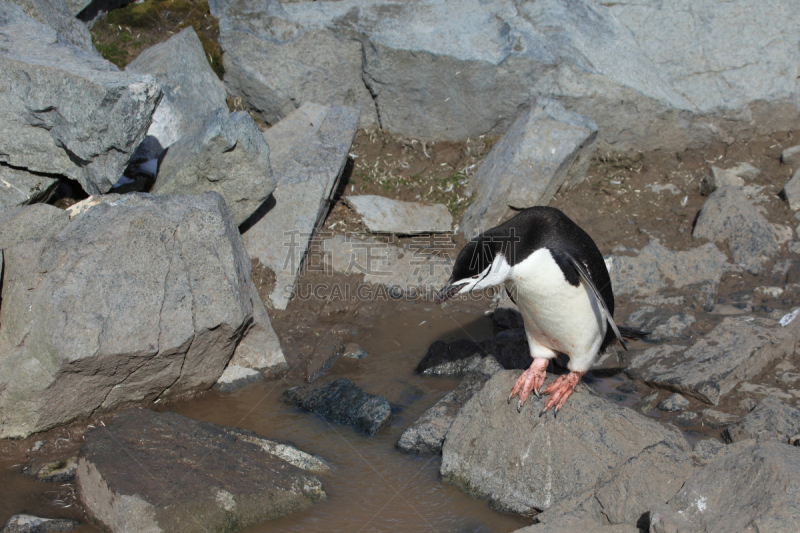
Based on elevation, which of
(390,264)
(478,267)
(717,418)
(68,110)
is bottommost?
(390,264)

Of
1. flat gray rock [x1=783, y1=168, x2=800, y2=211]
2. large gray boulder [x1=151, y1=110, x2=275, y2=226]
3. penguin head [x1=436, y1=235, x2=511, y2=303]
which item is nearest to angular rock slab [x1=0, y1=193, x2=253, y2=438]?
large gray boulder [x1=151, y1=110, x2=275, y2=226]

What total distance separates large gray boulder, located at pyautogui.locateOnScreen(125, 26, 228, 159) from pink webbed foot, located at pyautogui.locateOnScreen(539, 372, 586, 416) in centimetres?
465

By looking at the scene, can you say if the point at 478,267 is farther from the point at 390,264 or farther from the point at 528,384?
the point at 390,264

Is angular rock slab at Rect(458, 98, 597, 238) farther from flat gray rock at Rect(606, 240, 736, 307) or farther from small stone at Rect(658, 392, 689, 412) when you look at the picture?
small stone at Rect(658, 392, 689, 412)

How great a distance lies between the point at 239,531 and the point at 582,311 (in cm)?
233

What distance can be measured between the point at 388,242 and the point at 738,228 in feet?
12.0

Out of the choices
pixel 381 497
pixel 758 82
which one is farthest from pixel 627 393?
pixel 758 82

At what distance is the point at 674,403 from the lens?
14.4 feet

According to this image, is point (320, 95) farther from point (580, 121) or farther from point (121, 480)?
point (121, 480)

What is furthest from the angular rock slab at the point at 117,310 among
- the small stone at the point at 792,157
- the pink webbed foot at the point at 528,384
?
the small stone at the point at 792,157

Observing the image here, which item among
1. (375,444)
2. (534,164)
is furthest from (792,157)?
(375,444)

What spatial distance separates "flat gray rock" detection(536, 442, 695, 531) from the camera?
9.91 feet

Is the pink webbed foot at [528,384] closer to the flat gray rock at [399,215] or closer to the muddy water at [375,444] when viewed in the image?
the muddy water at [375,444]

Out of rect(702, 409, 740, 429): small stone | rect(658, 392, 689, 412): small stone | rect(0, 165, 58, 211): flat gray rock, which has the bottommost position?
rect(658, 392, 689, 412): small stone
